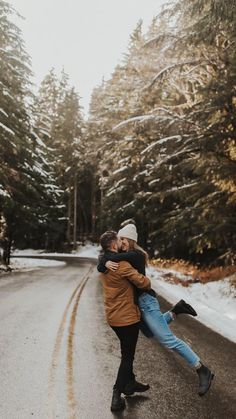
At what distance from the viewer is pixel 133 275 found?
5.23m

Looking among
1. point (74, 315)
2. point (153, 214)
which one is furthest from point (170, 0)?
point (153, 214)

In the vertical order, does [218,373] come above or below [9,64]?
below

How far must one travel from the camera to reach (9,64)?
72.8 ft

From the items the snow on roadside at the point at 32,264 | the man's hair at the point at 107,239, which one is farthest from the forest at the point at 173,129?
the man's hair at the point at 107,239

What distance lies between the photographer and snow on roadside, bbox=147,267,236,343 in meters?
10.6

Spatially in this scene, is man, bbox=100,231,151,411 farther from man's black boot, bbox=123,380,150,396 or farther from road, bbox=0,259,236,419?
road, bbox=0,259,236,419

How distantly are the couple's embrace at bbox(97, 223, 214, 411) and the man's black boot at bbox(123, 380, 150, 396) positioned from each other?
200 millimetres

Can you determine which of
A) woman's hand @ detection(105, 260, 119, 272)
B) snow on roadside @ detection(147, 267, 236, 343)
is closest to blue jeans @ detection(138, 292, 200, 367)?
woman's hand @ detection(105, 260, 119, 272)

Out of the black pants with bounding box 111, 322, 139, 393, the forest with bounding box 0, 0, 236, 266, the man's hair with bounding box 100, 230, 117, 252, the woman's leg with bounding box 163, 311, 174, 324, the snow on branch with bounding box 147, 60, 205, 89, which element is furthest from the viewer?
the snow on branch with bounding box 147, 60, 205, 89

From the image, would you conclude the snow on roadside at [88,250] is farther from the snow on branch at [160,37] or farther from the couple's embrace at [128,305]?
the couple's embrace at [128,305]

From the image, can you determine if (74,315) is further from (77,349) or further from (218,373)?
(218,373)

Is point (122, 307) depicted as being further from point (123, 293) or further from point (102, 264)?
point (102, 264)

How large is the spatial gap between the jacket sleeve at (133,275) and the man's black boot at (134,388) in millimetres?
1362

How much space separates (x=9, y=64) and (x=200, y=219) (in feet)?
41.7
